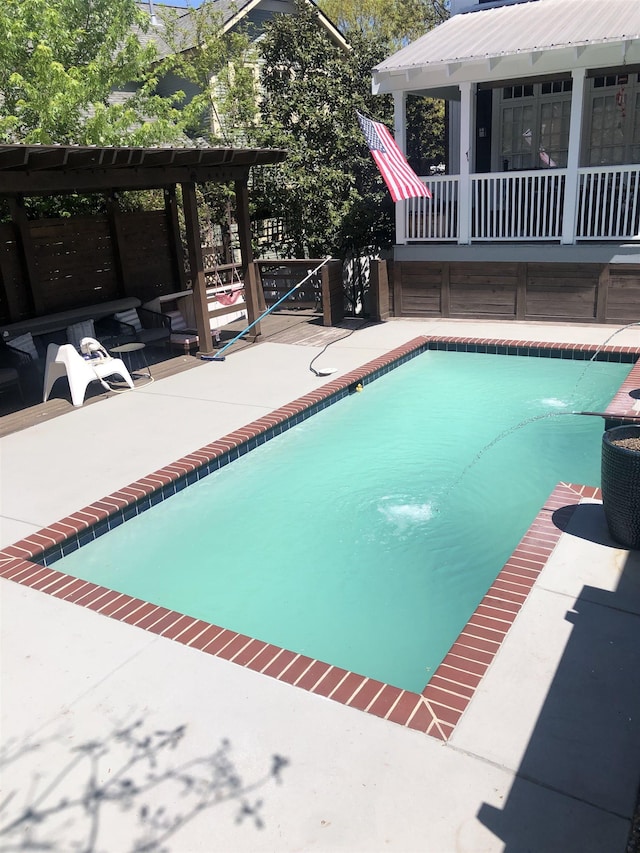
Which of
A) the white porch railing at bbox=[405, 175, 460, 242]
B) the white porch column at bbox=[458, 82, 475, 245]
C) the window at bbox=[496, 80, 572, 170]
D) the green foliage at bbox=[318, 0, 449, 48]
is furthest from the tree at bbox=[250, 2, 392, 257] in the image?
the green foliage at bbox=[318, 0, 449, 48]

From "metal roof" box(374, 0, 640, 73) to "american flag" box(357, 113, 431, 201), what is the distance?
1756 mm

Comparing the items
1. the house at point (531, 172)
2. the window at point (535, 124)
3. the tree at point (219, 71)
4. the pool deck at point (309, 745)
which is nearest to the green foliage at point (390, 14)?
the tree at point (219, 71)

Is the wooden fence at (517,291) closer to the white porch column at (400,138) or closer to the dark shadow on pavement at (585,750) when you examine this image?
the white porch column at (400,138)

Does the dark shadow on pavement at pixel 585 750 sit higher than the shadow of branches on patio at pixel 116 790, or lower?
higher

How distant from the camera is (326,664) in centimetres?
362

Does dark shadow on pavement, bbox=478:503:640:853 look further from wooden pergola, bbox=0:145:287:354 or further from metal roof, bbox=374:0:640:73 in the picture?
metal roof, bbox=374:0:640:73

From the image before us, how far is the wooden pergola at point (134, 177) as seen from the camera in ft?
23.5

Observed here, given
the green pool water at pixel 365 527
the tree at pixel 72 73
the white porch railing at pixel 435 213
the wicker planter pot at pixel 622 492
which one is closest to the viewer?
the wicker planter pot at pixel 622 492

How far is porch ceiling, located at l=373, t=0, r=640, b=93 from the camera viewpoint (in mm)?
9844

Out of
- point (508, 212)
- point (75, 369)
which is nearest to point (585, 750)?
point (75, 369)

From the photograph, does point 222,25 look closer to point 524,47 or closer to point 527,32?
point 527,32

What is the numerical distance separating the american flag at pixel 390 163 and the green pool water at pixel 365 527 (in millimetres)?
3453

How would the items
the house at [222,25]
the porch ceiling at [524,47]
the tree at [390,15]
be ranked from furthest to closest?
the tree at [390,15] < the house at [222,25] < the porch ceiling at [524,47]

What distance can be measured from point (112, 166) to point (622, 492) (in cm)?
692
